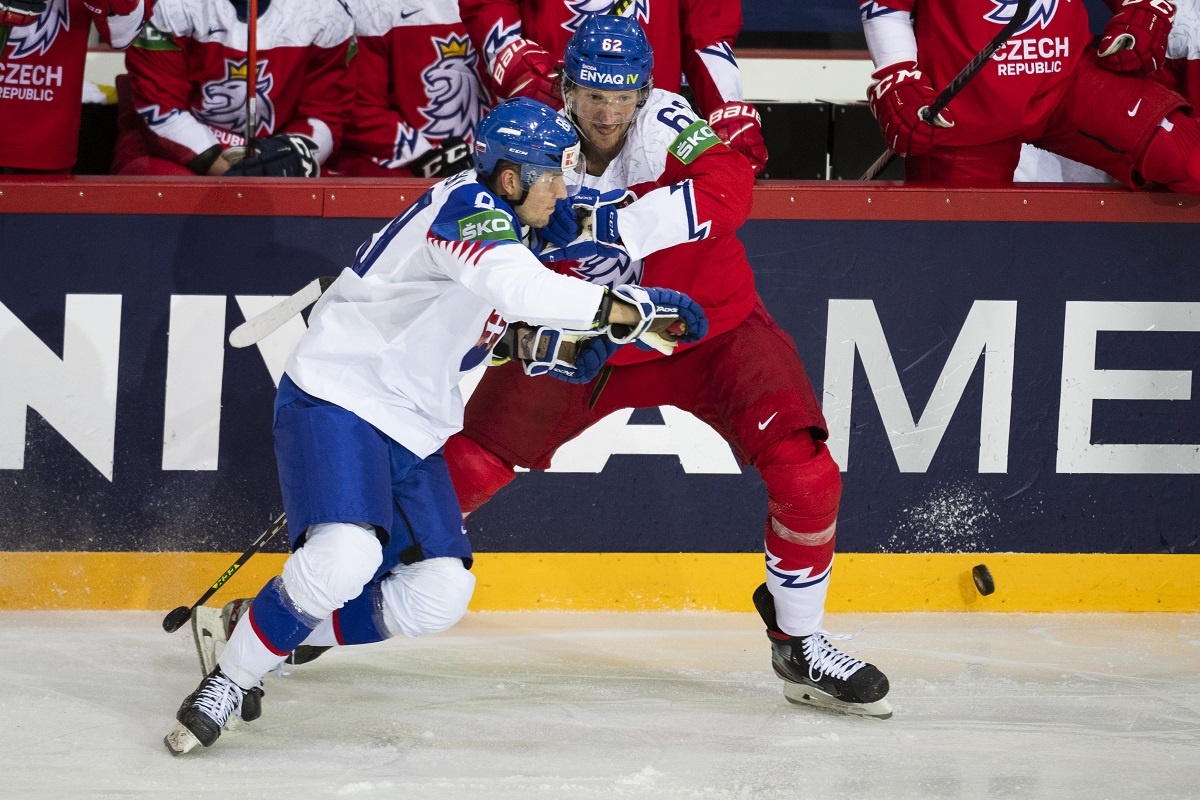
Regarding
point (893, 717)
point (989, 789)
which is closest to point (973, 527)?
point (893, 717)

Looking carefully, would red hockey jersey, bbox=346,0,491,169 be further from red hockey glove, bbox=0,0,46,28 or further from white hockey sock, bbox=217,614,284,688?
white hockey sock, bbox=217,614,284,688

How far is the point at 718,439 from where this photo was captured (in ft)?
12.9

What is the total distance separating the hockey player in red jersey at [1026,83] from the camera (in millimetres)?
3982

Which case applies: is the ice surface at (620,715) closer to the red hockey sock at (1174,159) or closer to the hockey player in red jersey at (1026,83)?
the red hockey sock at (1174,159)

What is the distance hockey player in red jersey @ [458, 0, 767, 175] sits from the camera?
3943 mm

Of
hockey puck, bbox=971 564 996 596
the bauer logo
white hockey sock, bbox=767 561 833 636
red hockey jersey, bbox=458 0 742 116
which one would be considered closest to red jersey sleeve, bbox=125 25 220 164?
red hockey jersey, bbox=458 0 742 116

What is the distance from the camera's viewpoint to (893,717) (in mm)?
3277

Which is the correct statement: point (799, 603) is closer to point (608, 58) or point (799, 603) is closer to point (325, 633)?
point (325, 633)

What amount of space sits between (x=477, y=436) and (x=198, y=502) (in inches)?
32.7

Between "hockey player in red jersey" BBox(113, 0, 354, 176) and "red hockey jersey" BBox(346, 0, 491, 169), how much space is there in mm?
89

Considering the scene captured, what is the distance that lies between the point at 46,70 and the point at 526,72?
1335 millimetres

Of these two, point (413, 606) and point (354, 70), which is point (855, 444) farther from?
point (354, 70)

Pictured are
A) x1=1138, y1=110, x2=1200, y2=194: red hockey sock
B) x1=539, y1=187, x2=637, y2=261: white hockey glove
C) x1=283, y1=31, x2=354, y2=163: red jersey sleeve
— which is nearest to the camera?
x1=539, y1=187, x2=637, y2=261: white hockey glove

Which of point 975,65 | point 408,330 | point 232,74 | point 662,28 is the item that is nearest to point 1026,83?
point 975,65
